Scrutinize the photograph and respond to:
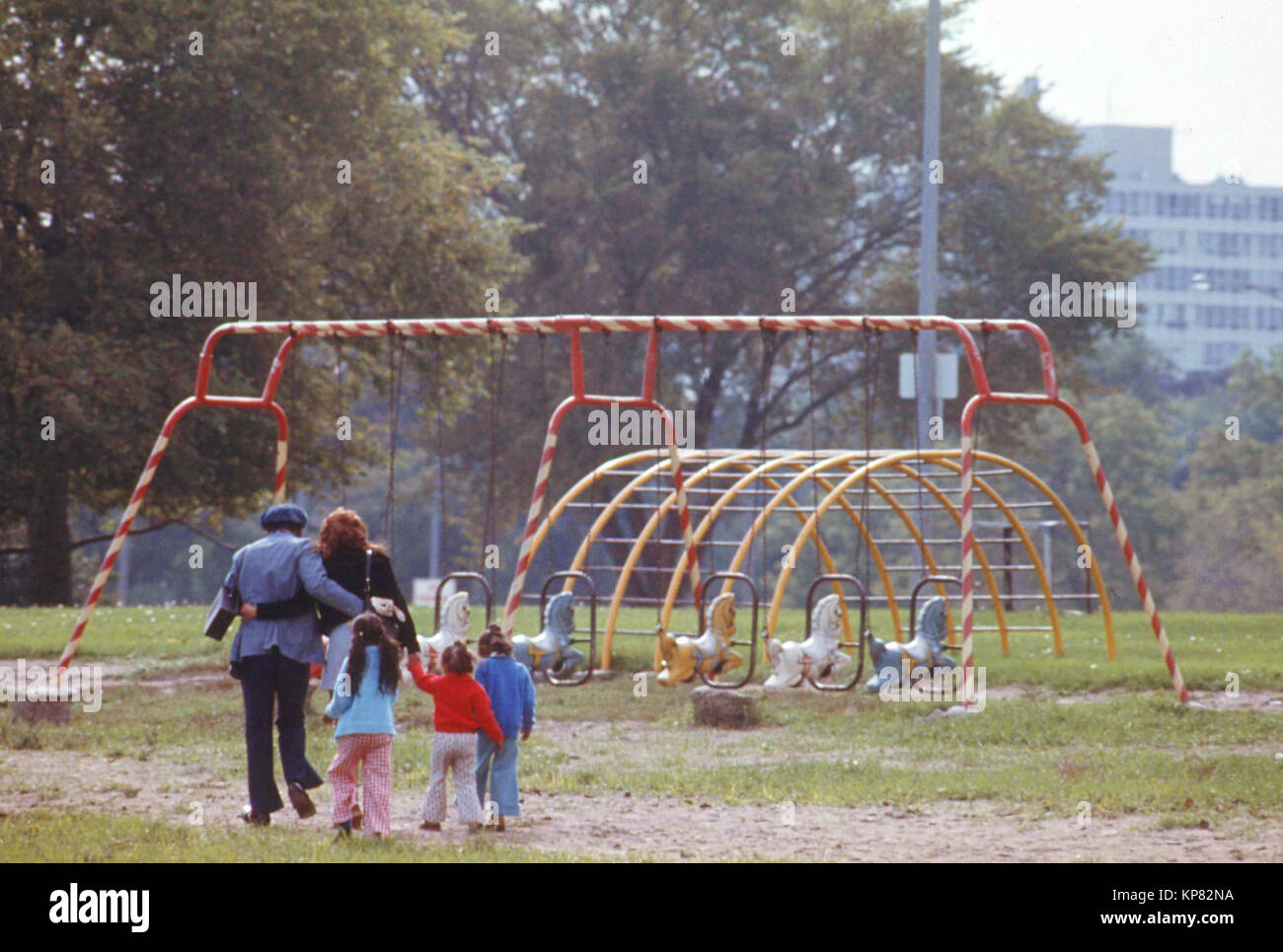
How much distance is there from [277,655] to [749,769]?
345 centimetres

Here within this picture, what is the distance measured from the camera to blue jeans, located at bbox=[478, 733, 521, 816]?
33.1 ft

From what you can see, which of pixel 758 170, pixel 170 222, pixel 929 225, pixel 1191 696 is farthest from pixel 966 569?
pixel 758 170

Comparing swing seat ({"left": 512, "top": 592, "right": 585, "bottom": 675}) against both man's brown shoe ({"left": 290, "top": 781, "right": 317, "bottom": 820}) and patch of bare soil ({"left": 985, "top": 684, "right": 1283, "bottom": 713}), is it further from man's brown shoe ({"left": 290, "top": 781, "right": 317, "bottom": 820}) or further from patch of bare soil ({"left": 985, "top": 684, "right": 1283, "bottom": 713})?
man's brown shoe ({"left": 290, "top": 781, "right": 317, "bottom": 820})

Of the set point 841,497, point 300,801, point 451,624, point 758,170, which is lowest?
point 300,801

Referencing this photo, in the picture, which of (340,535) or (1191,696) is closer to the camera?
(340,535)

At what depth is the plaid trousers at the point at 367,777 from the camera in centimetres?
938

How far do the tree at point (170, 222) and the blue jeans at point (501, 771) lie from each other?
14.8m

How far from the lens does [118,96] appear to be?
26031 mm
